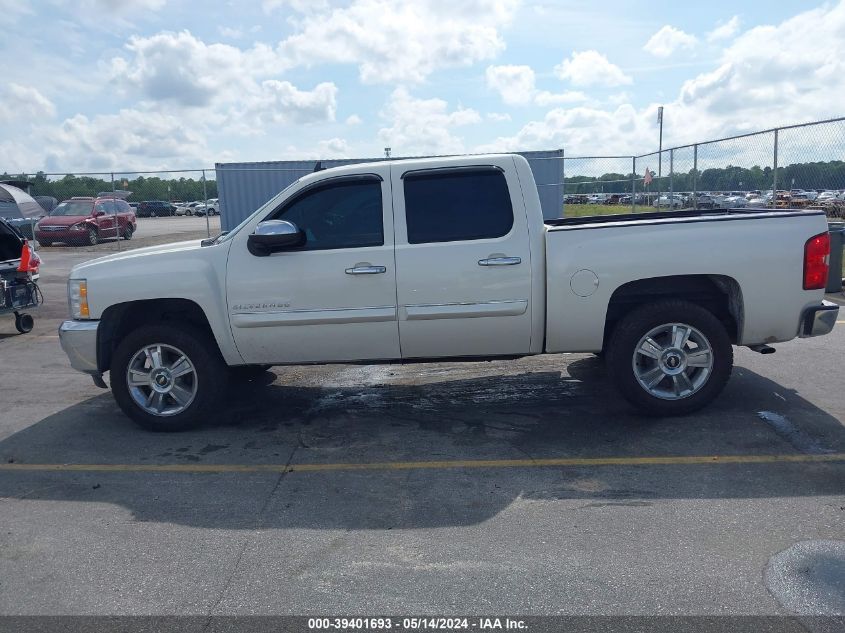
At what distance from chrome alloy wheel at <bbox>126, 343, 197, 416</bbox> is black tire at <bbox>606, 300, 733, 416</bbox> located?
3331 mm

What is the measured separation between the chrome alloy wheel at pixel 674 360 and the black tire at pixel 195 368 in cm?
328

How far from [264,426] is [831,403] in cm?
461

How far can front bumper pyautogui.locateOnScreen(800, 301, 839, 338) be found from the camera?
5.52m

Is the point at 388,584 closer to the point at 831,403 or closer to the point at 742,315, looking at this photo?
the point at 742,315

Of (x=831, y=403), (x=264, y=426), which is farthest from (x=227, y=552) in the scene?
(x=831, y=403)

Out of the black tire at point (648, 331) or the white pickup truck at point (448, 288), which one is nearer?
the white pickup truck at point (448, 288)

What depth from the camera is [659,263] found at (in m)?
5.50

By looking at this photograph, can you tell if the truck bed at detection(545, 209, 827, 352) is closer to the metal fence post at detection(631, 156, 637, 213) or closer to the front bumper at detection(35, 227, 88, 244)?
the metal fence post at detection(631, 156, 637, 213)

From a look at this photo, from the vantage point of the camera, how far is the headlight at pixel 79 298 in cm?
589

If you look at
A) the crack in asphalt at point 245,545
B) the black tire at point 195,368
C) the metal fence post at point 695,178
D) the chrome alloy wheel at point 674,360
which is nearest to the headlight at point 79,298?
the black tire at point 195,368

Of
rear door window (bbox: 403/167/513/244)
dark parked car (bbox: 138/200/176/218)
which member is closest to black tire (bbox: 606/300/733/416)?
rear door window (bbox: 403/167/513/244)

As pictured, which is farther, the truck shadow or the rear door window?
the rear door window

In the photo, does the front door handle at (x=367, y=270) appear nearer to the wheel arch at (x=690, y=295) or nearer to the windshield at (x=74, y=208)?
the wheel arch at (x=690, y=295)

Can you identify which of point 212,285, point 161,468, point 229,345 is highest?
point 212,285
